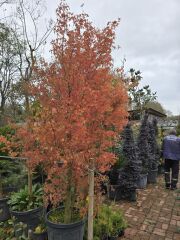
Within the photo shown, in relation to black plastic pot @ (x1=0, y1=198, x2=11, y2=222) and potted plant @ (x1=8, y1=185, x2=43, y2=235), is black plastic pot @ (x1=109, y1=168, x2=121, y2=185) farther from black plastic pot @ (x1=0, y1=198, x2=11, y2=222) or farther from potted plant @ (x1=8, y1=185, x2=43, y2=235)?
black plastic pot @ (x1=0, y1=198, x2=11, y2=222)

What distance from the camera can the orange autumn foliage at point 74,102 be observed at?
8.27ft

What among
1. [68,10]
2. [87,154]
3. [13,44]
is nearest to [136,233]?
[87,154]

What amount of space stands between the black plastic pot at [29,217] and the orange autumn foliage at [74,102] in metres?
0.75

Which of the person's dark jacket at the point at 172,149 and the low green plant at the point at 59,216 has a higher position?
the person's dark jacket at the point at 172,149

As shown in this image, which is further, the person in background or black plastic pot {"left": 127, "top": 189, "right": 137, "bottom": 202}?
the person in background

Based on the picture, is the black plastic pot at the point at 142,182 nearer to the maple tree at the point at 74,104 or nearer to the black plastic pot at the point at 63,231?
the maple tree at the point at 74,104

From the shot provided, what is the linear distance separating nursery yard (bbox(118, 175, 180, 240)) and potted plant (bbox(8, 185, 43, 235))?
1488mm

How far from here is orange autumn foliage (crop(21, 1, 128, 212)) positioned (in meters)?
2.52

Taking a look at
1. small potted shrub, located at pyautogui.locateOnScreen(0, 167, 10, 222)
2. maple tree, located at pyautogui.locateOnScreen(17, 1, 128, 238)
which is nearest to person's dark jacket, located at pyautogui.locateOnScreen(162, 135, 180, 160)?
maple tree, located at pyautogui.locateOnScreen(17, 1, 128, 238)

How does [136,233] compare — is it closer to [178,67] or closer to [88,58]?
[88,58]

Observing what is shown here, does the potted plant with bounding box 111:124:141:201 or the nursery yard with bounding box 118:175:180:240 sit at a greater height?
the potted plant with bounding box 111:124:141:201

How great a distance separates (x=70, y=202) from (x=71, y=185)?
9.7 inches

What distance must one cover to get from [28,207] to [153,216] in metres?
2.48

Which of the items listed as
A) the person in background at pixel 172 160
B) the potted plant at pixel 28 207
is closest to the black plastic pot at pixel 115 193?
the person in background at pixel 172 160
